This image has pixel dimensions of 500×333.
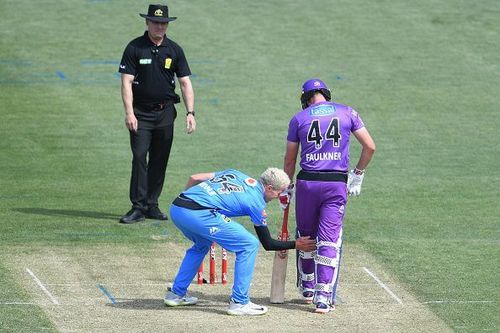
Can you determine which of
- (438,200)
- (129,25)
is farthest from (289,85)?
(438,200)

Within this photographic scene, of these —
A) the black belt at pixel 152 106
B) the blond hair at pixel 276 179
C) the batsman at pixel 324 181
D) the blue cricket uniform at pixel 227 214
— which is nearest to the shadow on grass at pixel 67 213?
the black belt at pixel 152 106

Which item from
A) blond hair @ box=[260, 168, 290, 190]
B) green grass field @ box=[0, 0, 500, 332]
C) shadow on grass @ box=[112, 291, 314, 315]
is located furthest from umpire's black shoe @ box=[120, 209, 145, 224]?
blond hair @ box=[260, 168, 290, 190]

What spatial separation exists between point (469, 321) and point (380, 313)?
0.88 m

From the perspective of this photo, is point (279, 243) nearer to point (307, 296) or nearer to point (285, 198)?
point (285, 198)

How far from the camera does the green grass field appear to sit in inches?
595

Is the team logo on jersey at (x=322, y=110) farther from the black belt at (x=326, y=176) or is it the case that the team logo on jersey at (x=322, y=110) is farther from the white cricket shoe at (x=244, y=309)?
the white cricket shoe at (x=244, y=309)

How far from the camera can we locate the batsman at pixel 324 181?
12672 mm

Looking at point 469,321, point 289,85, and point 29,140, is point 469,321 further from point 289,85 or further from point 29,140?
point 289,85

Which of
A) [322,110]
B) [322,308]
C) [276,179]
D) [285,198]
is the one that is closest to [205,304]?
[322,308]

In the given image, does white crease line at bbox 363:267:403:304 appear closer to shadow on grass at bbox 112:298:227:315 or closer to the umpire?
shadow on grass at bbox 112:298:227:315

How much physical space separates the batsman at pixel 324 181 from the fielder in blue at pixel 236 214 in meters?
0.33

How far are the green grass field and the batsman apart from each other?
1182 mm

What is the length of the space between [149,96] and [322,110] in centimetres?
398

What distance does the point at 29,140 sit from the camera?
20.3 m
